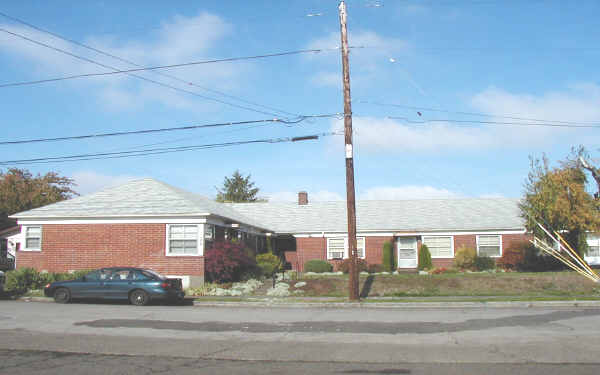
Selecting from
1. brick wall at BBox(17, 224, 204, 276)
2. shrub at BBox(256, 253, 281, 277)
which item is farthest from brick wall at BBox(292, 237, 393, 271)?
brick wall at BBox(17, 224, 204, 276)

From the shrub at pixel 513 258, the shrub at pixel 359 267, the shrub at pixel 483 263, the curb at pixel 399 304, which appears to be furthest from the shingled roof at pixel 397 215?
the curb at pixel 399 304

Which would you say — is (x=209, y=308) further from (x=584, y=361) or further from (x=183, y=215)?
(x=584, y=361)

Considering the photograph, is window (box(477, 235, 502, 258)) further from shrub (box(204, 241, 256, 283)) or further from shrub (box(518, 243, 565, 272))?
shrub (box(204, 241, 256, 283))

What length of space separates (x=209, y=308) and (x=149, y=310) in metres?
2.37

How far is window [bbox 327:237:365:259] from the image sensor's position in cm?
3534

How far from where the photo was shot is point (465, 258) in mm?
31500

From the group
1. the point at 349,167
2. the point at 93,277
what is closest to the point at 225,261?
the point at 93,277

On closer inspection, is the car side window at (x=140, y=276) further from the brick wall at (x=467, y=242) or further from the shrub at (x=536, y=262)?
the shrub at (x=536, y=262)

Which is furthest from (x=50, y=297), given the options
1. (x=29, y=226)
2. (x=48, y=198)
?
(x=48, y=198)

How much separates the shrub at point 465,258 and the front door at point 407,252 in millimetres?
3322

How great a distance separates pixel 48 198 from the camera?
5447cm

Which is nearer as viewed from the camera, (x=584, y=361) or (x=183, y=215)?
(x=584, y=361)

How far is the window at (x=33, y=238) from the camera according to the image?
2606cm

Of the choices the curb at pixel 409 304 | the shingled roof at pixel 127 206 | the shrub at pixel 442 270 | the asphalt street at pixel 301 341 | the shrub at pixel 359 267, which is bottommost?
the curb at pixel 409 304
